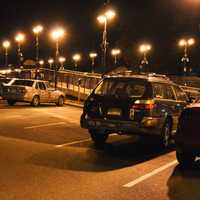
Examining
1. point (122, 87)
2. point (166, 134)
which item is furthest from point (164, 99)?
point (122, 87)

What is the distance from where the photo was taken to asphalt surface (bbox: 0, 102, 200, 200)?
7.33 metres

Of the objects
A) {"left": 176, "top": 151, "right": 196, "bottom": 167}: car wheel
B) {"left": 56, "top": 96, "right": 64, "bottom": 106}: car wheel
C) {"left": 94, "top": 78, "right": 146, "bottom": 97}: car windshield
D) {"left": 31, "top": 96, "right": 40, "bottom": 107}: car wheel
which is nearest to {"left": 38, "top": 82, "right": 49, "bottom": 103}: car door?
{"left": 31, "top": 96, "right": 40, "bottom": 107}: car wheel

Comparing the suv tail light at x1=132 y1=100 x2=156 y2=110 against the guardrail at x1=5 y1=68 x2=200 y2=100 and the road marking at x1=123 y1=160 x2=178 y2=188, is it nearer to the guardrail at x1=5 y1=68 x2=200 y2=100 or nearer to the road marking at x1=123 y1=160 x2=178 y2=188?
the road marking at x1=123 y1=160 x2=178 y2=188

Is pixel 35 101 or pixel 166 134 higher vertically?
pixel 35 101

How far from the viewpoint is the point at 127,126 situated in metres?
11.4

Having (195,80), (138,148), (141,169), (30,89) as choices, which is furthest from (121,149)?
(195,80)

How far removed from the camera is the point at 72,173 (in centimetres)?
868

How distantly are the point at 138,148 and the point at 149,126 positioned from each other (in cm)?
104

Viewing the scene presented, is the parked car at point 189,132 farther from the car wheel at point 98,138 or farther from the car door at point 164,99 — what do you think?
the car wheel at point 98,138

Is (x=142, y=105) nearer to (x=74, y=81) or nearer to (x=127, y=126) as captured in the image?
(x=127, y=126)

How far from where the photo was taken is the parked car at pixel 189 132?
359 inches

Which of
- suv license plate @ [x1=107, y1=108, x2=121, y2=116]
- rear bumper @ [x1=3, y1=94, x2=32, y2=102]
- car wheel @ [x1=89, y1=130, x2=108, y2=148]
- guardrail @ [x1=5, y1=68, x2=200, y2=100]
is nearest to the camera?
suv license plate @ [x1=107, y1=108, x2=121, y2=116]

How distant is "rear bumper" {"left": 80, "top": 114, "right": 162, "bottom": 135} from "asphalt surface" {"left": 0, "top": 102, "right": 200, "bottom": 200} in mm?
488

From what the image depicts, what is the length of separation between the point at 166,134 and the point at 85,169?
11.9 ft
